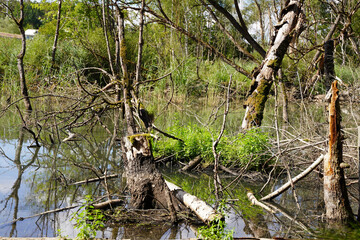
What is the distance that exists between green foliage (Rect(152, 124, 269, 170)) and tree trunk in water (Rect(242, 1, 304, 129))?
24.0 inches

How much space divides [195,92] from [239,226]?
45.5 ft

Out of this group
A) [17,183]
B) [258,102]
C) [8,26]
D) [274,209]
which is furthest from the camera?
[8,26]

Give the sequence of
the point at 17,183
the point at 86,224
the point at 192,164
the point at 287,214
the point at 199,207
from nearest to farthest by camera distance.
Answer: the point at 86,224 < the point at 199,207 < the point at 287,214 < the point at 17,183 < the point at 192,164

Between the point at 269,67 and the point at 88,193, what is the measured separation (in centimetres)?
402

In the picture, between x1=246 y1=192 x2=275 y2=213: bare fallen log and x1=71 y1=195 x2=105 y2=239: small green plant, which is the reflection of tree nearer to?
x1=71 y1=195 x2=105 y2=239: small green plant

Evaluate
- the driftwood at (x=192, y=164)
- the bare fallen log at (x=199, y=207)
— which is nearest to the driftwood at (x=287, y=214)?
the bare fallen log at (x=199, y=207)

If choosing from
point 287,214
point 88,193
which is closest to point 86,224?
point 88,193

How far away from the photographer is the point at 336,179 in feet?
13.4

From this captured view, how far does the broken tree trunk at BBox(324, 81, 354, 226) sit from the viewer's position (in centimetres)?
405

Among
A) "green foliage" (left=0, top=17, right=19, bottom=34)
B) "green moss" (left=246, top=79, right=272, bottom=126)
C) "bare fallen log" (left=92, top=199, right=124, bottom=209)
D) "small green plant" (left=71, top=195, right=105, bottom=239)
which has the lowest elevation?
"bare fallen log" (left=92, top=199, right=124, bottom=209)

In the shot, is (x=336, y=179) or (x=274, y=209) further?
(x=274, y=209)

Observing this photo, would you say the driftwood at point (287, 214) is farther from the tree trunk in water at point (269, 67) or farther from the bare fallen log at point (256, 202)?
the tree trunk in water at point (269, 67)

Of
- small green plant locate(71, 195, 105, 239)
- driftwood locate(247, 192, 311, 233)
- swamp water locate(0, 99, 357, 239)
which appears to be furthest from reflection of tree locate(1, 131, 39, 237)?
driftwood locate(247, 192, 311, 233)

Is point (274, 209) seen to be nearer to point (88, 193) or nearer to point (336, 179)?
point (336, 179)
